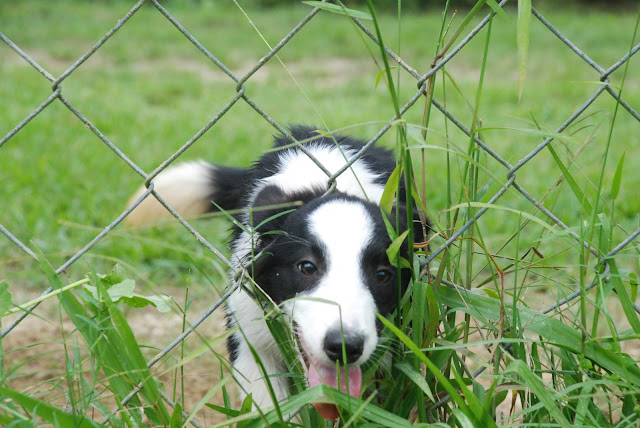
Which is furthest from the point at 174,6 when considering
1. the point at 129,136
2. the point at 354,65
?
the point at 129,136

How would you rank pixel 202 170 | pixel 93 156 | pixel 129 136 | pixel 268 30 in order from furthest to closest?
pixel 268 30 → pixel 129 136 → pixel 93 156 → pixel 202 170

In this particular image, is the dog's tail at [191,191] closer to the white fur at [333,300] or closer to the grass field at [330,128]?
the grass field at [330,128]

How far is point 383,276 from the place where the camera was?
1.86 metres

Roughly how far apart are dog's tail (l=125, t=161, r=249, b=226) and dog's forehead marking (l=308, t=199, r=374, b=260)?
3.77 feet

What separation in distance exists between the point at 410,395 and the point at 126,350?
2.05 feet

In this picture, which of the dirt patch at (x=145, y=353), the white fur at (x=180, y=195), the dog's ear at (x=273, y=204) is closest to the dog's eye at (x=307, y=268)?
the dog's ear at (x=273, y=204)

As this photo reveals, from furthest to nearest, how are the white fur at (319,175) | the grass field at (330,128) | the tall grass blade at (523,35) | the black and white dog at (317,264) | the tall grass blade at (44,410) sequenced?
the white fur at (319,175) < the black and white dog at (317,264) < the grass field at (330,128) < the tall grass blade at (44,410) < the tall grass blade at (523,35)

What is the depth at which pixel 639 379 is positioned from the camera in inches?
57.7

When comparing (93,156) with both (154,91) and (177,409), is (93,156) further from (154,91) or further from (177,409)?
(177,409)

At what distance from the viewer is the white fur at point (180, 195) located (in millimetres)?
3035

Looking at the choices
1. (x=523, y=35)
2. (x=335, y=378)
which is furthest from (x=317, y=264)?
(x=523, y=35)

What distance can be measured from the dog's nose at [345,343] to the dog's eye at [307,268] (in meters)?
0.33

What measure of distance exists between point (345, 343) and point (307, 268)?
0.38 m

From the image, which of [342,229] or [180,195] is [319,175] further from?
[180,195]
